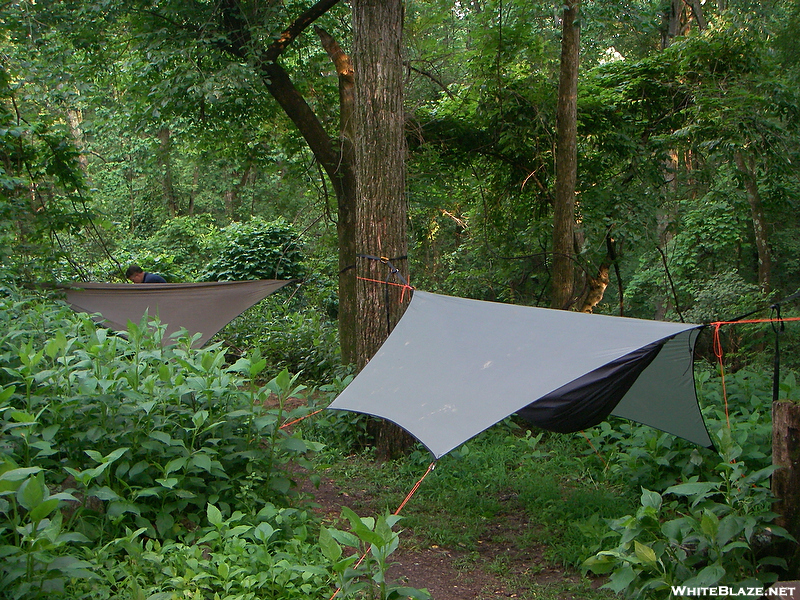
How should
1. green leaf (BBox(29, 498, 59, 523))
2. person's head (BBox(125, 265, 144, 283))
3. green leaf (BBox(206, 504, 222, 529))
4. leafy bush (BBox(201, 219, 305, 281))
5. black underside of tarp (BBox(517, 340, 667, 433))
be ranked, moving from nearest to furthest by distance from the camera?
green leaf (BBox(29, 498, 59, 523))
green leaf (BBox(206, 504, 222, 529))
black underside of tarp (BBox(517, 340, 667, 433))
person's head (BBox(125, 265, 144, 283))
leafy bush (BBox(201, 219, 305, 281))

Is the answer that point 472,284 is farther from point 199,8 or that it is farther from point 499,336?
point 499,336

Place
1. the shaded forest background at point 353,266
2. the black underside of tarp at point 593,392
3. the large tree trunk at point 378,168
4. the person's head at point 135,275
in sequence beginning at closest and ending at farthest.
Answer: the shaded forest background at point 353,266
the black underside of tarp at point 593,392
the large tree trunk at point 378,168
the person's head at point 135,275

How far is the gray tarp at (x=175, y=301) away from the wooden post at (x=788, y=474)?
3716 millimetres

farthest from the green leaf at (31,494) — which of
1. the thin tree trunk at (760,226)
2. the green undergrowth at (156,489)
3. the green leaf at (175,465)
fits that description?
the thin tree trunk at (760,226)

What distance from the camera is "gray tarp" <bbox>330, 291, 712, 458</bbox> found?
8.46ft

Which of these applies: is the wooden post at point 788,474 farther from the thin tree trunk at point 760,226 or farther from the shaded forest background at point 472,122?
the thin tree trunk at point 760,226

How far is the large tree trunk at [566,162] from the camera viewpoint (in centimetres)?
528

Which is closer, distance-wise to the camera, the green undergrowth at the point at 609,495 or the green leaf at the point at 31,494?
the green leaf at the point at 31,494

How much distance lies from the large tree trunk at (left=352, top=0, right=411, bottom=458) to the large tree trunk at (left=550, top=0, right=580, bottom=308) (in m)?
1.70

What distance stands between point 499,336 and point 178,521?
1.59 metres

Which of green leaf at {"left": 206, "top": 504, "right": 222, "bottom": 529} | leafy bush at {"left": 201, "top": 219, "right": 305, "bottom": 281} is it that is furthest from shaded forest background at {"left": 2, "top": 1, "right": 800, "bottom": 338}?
green leaf at {"left": 206, "top": 504, "right": 222, "bottom": 529}

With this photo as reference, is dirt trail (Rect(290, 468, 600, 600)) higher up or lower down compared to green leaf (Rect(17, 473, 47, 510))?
lower down

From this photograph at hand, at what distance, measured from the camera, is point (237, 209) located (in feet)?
46.5

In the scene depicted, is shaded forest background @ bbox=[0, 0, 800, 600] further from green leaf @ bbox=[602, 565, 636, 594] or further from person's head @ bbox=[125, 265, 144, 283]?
person's head @ bbox=[125, 265, 144, 283]
